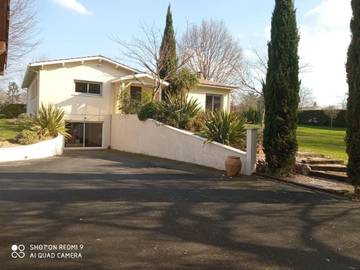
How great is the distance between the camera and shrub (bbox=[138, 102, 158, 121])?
66.9 ft

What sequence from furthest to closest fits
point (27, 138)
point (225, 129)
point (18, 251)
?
point (27, 138) → point (225, 129) → point (18, 251)

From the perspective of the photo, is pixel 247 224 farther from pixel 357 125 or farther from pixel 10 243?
pixel 357 125

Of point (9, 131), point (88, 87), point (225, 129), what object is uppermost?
point (88, 87)

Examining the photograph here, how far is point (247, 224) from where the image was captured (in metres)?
7.11

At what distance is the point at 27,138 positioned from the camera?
19.0m

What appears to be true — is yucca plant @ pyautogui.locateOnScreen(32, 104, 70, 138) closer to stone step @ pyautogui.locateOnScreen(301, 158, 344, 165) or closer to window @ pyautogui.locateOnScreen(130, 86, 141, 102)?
window @ pyautogui.locateOnScreen(130, 86, 141, 102)

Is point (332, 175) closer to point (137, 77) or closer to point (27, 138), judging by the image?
point (27, 138)

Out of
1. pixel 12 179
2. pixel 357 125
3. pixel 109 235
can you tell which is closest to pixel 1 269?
pixel 109 235

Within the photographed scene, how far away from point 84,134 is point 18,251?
20.0m

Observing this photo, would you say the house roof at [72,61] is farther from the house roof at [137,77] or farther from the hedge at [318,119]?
the hedge at [318,119]

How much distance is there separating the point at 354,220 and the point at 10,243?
5975 millimetres

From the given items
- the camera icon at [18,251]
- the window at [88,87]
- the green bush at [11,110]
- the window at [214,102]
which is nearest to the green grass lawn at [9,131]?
the window at [88,87]

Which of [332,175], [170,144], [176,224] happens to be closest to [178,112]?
[170,144]

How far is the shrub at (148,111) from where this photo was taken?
20.4 m
